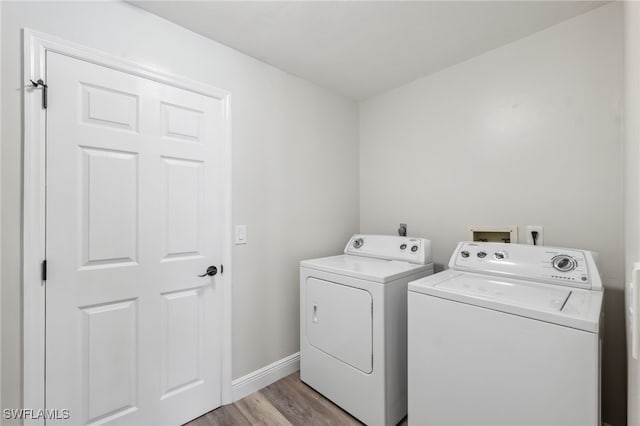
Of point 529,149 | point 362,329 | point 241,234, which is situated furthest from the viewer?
point 241,234

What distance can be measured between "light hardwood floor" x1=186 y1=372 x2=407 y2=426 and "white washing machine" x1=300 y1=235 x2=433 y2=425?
58mm

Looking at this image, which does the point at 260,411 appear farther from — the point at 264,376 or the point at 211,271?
the point at 211,271

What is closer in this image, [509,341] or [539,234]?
[509,341]

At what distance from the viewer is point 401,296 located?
1670 mm

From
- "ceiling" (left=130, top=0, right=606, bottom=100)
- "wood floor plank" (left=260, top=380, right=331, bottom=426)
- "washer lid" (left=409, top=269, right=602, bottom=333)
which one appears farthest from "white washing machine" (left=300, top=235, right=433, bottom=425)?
"ceiling" (left=130, top=0, right=606, bottom=100)

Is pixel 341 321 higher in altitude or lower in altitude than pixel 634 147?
lower

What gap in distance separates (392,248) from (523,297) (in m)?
0.96

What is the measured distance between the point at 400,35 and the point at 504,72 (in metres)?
0.75

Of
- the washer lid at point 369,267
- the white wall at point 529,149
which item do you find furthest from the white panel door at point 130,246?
the white wall at point 529,149

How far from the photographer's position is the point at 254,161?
6.53ft

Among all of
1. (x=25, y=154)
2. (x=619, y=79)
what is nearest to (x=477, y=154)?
(x=619, y=79)

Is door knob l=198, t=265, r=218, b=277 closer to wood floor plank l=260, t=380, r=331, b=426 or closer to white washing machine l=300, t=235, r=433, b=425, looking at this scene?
white washing machine l=300, t=235, r=433, b=425

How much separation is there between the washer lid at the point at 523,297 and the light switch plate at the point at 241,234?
3.68 feet

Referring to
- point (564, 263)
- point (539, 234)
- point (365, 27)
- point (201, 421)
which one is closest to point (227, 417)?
point (201, 421)
